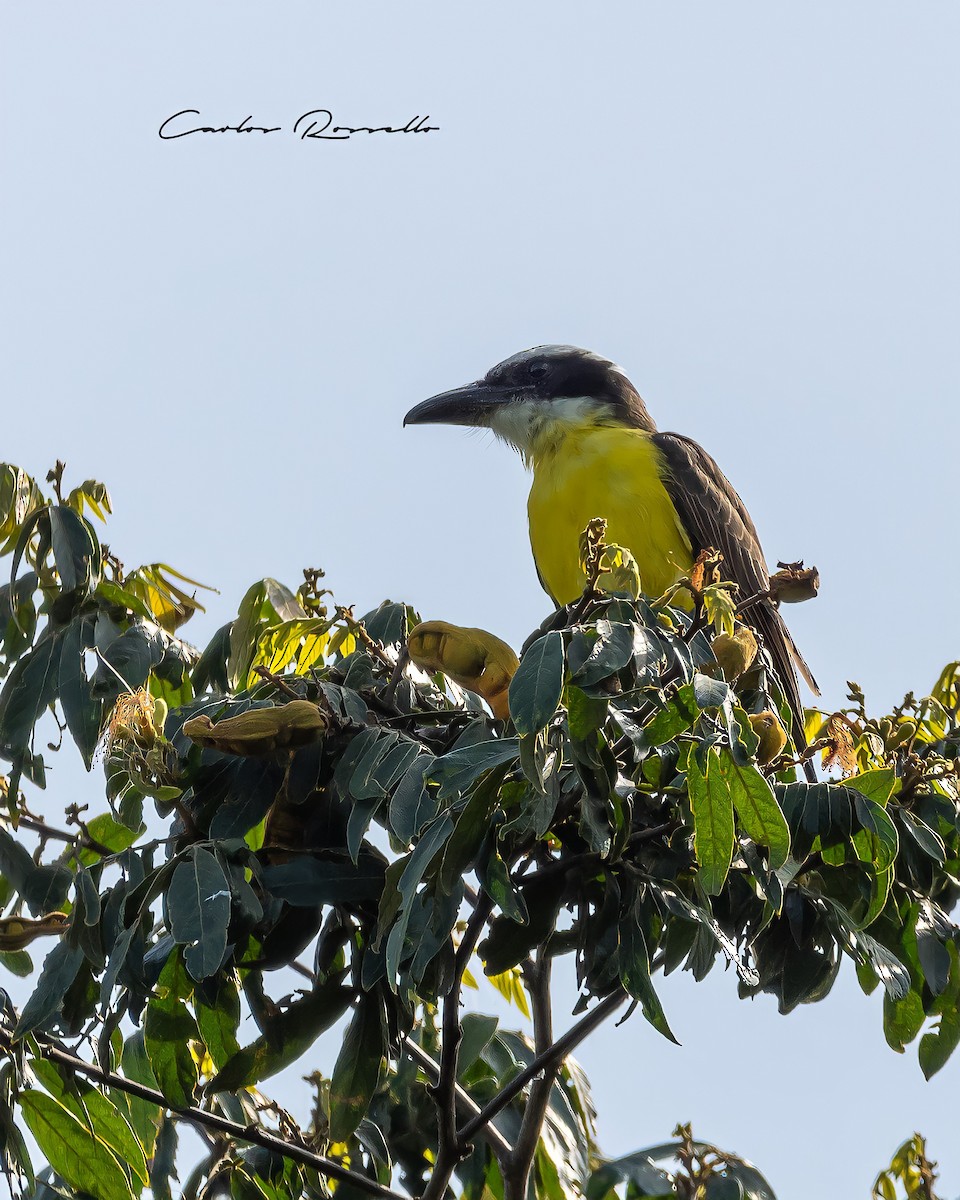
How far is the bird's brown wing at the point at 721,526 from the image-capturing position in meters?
4.85

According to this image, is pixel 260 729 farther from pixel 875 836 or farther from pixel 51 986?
pixel 875 836

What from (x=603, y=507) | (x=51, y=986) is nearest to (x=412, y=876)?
(x=51, y=986)

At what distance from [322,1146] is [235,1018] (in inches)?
33.7

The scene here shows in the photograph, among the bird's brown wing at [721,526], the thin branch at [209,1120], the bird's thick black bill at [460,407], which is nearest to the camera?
the thin branch at [209,1120]

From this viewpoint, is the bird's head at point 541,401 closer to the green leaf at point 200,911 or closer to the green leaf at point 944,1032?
the green leaf at point 944,1032

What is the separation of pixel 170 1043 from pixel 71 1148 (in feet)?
1.08

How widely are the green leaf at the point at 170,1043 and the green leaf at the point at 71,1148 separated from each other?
0.21m

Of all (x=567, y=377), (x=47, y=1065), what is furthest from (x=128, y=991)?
(x=567, y=377)

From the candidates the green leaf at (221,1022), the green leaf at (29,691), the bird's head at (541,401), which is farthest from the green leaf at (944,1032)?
the bird's head at (541,401)

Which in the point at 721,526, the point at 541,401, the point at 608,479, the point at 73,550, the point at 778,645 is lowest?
the point at 73,550

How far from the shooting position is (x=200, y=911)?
2.15 metres

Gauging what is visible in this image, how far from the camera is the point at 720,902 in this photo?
270 centimetres

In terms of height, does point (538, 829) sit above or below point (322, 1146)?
above

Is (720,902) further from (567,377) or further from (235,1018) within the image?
(567,377)
